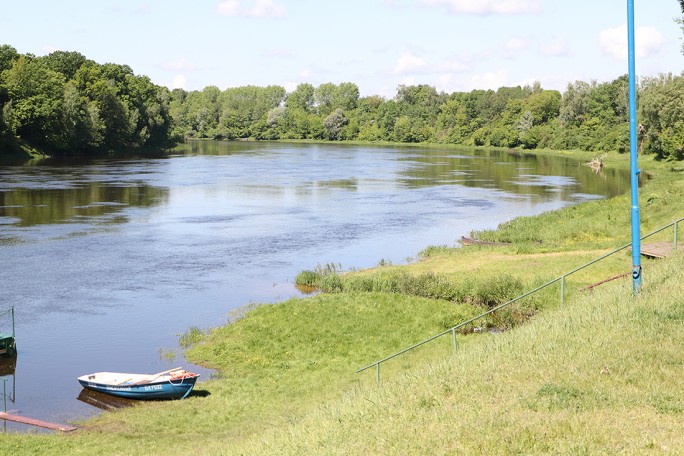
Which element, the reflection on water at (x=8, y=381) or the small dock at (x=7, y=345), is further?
the small dock at (x=7, y=345)

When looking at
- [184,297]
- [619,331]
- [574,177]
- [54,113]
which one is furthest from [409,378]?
[54,113]

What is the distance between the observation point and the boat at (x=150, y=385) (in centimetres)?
2697

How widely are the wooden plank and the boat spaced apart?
2.72 m

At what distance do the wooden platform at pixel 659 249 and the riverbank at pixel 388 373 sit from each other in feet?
9.96

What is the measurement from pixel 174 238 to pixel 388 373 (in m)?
36.2

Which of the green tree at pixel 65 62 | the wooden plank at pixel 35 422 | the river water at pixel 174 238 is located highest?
the green tree at pixel 65 62

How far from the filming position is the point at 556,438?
1255 cm

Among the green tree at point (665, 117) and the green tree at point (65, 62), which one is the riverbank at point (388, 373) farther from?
the green tree at point (65, 62)

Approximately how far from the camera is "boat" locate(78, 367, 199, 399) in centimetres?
2697

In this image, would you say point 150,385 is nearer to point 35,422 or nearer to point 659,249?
point 35,422

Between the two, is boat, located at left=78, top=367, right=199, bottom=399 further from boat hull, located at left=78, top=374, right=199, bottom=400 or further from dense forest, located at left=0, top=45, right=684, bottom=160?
dense forest, located at left=0, top=45, right=684, bottom=160

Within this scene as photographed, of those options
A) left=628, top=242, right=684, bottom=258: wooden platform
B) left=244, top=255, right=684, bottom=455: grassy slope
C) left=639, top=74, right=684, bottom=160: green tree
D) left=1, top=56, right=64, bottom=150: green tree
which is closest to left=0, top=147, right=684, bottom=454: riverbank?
left=244, top=255, right=684, bottom=455: grassy slope

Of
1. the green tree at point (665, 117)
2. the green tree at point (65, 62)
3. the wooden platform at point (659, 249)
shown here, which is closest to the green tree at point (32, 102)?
the green tree at point (65, 62)

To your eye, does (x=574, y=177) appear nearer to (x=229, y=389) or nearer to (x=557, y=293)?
(x=557, y=293)
